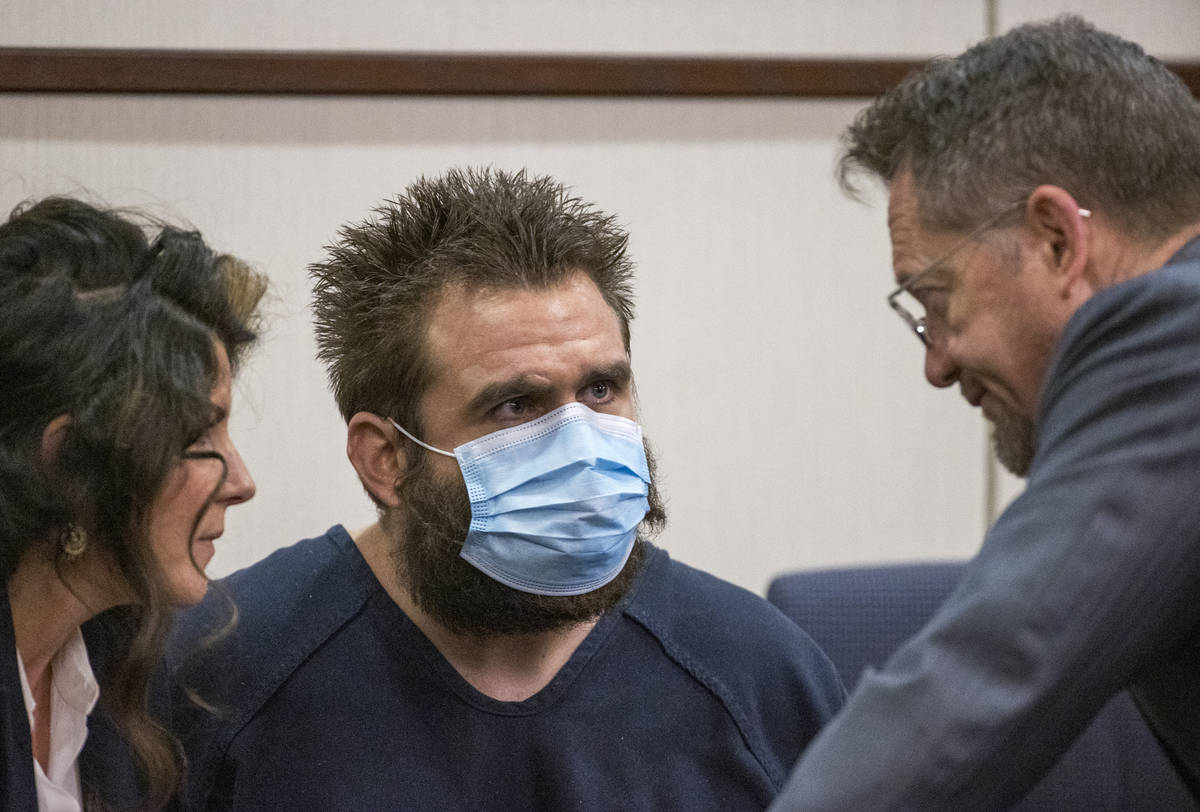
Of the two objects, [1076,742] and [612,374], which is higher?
[612,374]

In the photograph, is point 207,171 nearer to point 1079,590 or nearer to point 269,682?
point 269,682

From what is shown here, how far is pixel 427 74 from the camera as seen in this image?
216 centimetres

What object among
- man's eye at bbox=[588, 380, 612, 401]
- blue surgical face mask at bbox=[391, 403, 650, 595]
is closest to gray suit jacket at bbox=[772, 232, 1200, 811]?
blue surgical face mask at bbox=[391, 403, 650, 595]

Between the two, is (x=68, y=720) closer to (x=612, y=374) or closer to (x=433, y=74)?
(x=612, y=374)

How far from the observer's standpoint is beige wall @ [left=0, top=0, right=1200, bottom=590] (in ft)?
6.86

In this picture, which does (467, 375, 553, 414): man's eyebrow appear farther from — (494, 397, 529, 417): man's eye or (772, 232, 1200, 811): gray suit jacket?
(772, 232, 1200, 811): gray suit jacket

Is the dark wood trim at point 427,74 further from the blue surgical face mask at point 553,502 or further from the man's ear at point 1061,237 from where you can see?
the man's ear at point 1061,237

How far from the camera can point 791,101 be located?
2432 mm

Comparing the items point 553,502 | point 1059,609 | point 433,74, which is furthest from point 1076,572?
point 433,74

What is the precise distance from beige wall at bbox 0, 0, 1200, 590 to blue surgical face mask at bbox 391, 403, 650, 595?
76 centimetres

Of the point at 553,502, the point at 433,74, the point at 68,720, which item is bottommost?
the point at 68,720

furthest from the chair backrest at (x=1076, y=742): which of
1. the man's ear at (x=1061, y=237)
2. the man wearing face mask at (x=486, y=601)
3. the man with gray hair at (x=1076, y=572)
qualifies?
the man's ear at (x=1061, y=237)

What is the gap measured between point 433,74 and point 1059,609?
162 cm

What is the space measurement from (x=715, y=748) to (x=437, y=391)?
0.58 m
